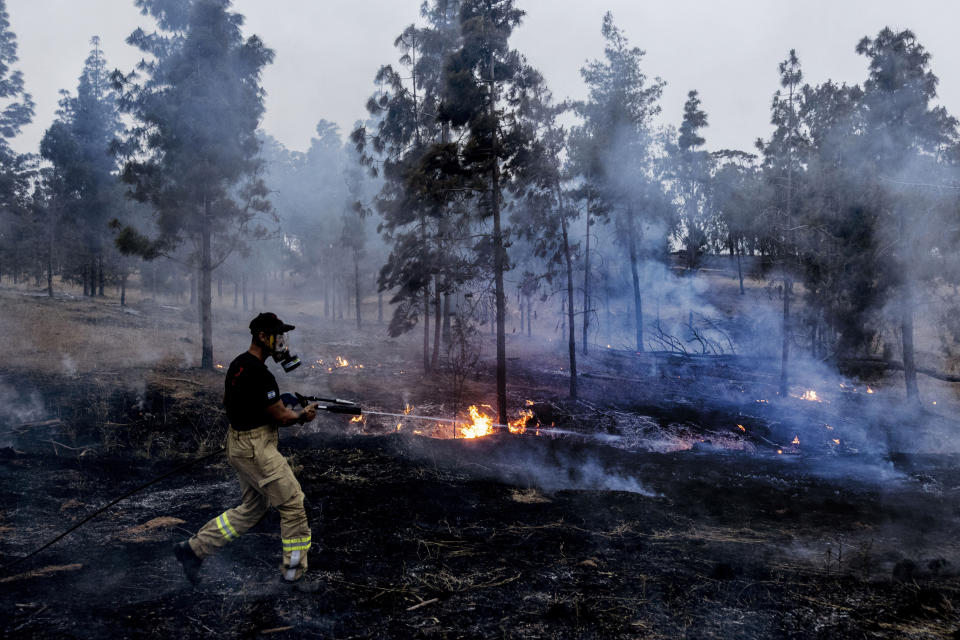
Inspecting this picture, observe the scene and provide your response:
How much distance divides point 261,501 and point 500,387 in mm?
9978

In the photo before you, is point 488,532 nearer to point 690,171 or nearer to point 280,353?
point 280,353

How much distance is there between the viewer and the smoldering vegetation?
5.25 meters

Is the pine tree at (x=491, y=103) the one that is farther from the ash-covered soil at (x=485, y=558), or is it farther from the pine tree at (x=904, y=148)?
the pine tree at (x=904, y=148)

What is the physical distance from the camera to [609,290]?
130 feet

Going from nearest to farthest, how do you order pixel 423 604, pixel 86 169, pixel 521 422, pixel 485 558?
pixel 423 604 < pixel 485 558 < pixel 521 422 < pixel 86 169

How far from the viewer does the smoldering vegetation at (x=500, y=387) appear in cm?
525

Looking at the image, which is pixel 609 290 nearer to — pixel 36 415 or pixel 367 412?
pixel 367 412

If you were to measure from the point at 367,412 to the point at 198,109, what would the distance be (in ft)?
38.7

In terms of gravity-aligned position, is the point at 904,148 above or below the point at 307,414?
above

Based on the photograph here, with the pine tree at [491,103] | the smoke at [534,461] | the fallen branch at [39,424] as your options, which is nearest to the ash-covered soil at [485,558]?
the smoke at [534,461]

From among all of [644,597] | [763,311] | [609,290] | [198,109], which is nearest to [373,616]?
[644,597]

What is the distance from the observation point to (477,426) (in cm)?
1527

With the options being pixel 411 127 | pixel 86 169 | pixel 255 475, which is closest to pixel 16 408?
pixel 255 475

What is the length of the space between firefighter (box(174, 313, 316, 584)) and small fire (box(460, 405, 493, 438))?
8.43 m
